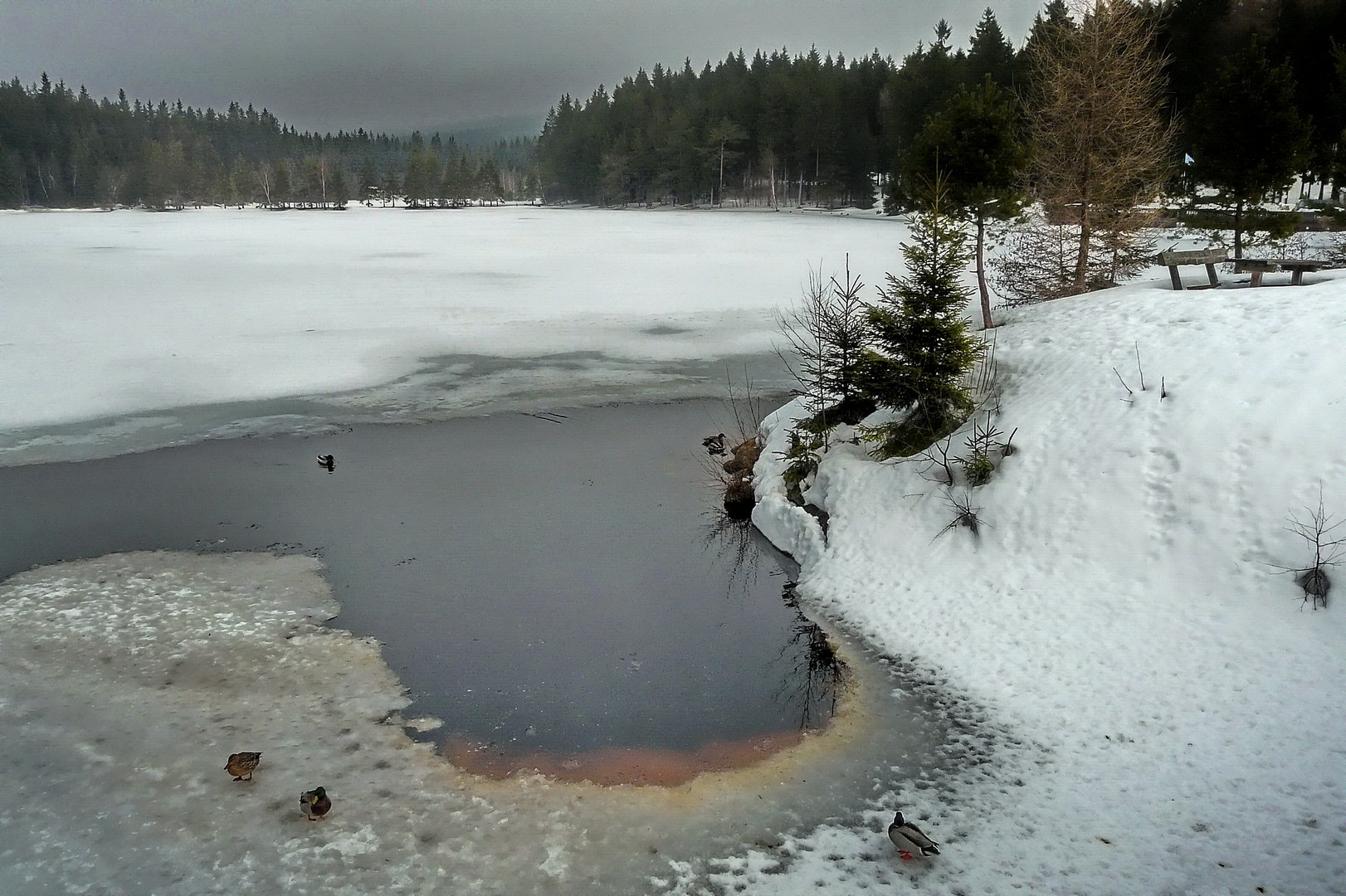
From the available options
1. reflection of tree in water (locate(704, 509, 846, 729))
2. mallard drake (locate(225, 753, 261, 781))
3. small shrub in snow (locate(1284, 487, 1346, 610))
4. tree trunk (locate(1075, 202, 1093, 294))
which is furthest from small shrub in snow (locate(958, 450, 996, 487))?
tree trunk (locate(1075, 202, 1093, 294))

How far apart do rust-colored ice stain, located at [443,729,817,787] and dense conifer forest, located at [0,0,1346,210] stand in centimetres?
1528

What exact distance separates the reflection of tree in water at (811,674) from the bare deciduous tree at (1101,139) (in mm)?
14453

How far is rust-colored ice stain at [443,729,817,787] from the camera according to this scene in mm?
8484

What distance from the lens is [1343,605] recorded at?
936cm

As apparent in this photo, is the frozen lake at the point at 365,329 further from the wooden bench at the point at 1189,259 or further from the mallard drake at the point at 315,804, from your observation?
the mallard drake at the point at 315,804

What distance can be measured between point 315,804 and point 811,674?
5.45 meters

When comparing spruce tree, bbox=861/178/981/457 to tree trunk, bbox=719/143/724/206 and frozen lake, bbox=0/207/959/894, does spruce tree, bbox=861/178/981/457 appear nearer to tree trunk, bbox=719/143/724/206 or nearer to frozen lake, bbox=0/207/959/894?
frozen lake, bbox=0/207/959/894

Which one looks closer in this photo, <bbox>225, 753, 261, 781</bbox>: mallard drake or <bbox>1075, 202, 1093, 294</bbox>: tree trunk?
<bbox>225, 753, 261, 781</bbox>: mallard drake

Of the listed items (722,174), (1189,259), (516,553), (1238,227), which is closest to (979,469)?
(516,553)

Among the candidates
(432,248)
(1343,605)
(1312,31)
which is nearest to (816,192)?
(432,248)

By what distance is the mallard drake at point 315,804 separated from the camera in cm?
769

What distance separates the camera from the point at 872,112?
84.1m

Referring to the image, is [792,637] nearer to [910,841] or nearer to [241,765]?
[910,841]

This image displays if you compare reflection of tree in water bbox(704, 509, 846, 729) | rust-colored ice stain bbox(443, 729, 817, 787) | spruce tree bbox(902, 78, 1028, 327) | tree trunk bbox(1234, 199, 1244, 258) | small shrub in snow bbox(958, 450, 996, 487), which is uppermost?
spruce tree bbox(902, 78, 1028, 327)
